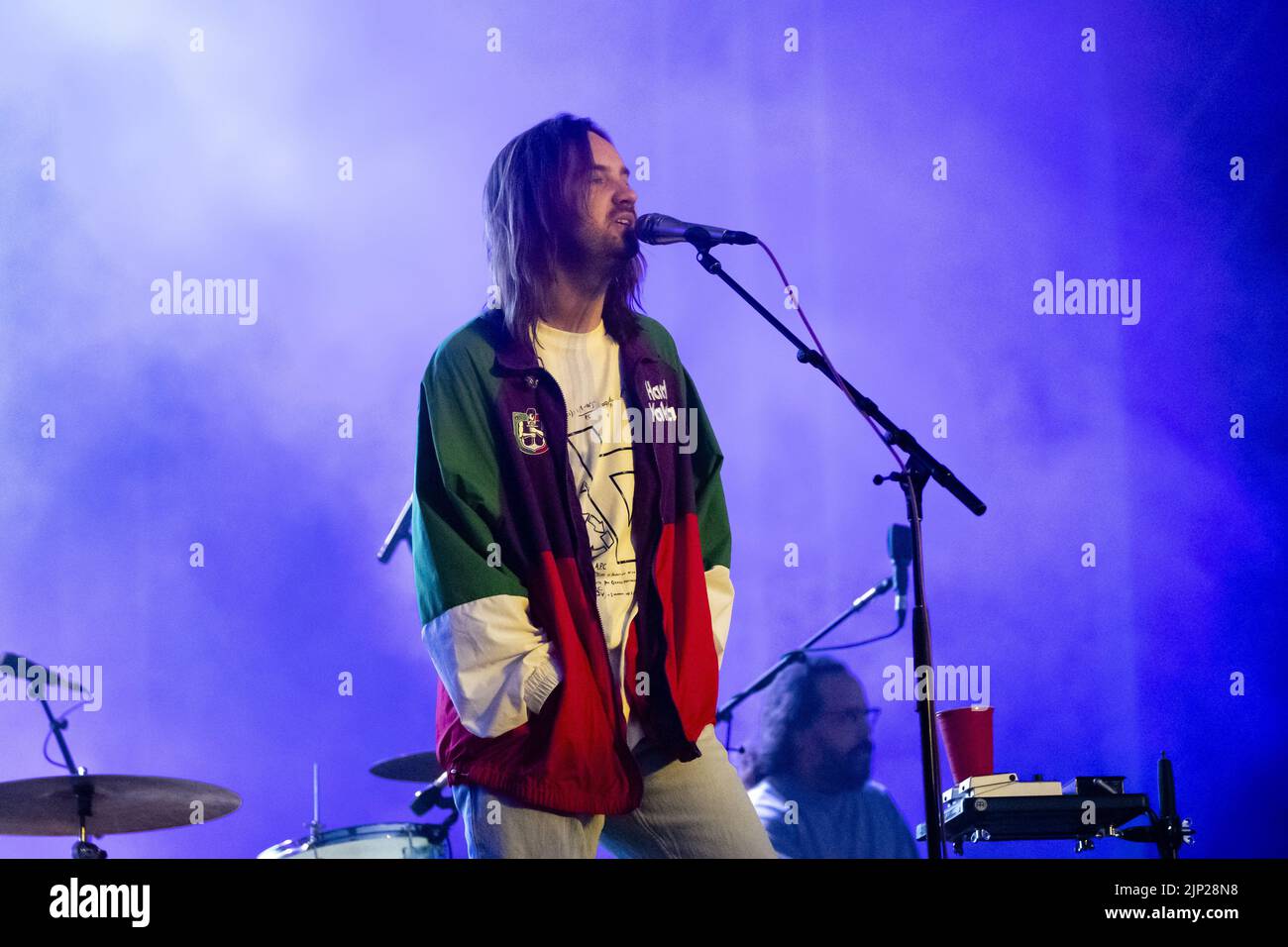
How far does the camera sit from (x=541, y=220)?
2.78m

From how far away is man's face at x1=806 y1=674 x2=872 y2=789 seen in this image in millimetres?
3420

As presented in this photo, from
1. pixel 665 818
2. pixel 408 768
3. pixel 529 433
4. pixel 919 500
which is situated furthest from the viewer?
pixel 408 768

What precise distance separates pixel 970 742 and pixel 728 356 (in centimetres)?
107

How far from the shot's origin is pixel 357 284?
3391mm

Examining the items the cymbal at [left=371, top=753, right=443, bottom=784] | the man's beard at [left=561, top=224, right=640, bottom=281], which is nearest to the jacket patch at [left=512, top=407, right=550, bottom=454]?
the man's beard at [left=561, top=224, right=640, bottom=281]

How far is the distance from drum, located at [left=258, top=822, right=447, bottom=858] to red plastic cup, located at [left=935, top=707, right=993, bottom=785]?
114cm

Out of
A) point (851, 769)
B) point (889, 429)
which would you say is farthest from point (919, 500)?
point (851, 769)

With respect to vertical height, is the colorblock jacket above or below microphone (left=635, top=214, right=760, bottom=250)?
below

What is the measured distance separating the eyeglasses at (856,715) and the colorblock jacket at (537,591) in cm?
84

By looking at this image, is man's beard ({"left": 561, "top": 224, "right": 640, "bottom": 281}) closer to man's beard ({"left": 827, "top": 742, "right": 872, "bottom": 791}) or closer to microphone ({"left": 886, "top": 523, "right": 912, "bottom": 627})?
microphone ({"left": 886, "top": 523, "right": 912, "bottom": 627})

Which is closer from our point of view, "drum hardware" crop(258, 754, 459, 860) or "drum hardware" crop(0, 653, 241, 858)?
"drum hardware" crop(0, 653, 241, 858)

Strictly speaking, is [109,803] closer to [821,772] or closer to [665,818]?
[665,818]

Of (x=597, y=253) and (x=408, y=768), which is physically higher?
(x=597, y=253)

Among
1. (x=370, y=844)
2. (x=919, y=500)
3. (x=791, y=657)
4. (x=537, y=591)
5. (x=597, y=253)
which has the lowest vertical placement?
(x=370, y=844)
